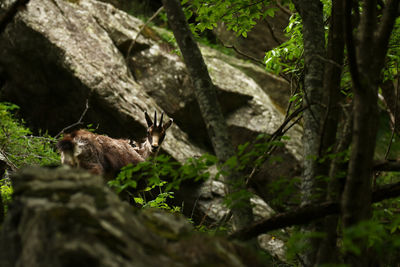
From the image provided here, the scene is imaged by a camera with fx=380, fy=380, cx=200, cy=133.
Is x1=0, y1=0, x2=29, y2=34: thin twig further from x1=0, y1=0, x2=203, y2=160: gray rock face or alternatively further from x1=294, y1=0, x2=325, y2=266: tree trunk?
x1=0, y1=0, x2=203, y2=160: gray rock face

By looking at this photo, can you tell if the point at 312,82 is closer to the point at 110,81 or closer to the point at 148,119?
the point at 148,119

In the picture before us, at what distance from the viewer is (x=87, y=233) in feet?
6.72

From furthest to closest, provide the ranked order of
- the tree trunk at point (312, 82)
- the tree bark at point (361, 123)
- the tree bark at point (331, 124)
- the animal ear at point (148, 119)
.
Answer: the animal ear at point (148, 119), the tree trunk at point (312, 82), the tree bark at point (331, 124), the tree bark at point (361, 123)

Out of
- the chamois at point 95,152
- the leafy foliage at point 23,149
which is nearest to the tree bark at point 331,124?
the chamois at point 95,152

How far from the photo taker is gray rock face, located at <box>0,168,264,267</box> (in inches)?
78.4

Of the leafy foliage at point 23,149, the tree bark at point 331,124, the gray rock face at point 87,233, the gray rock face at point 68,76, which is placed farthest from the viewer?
the gray rock face at point 68,76

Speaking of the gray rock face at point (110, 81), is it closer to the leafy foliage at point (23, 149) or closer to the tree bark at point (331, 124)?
the leafy foliage at point (23, 149)

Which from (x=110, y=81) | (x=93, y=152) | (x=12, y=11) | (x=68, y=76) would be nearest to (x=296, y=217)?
(x=12, y=11)

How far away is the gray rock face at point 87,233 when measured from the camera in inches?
78.4

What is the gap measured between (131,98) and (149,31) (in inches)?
118

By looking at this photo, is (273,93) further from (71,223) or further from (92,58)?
(71,223)

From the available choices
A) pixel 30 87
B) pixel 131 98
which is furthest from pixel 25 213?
pixel 30 87

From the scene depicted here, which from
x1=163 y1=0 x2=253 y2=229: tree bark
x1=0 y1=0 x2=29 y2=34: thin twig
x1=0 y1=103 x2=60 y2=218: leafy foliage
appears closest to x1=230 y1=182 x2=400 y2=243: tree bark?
x1=163 y1=0 x2=253 y2=229: tree bark

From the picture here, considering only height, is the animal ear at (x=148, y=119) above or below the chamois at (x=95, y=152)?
above
